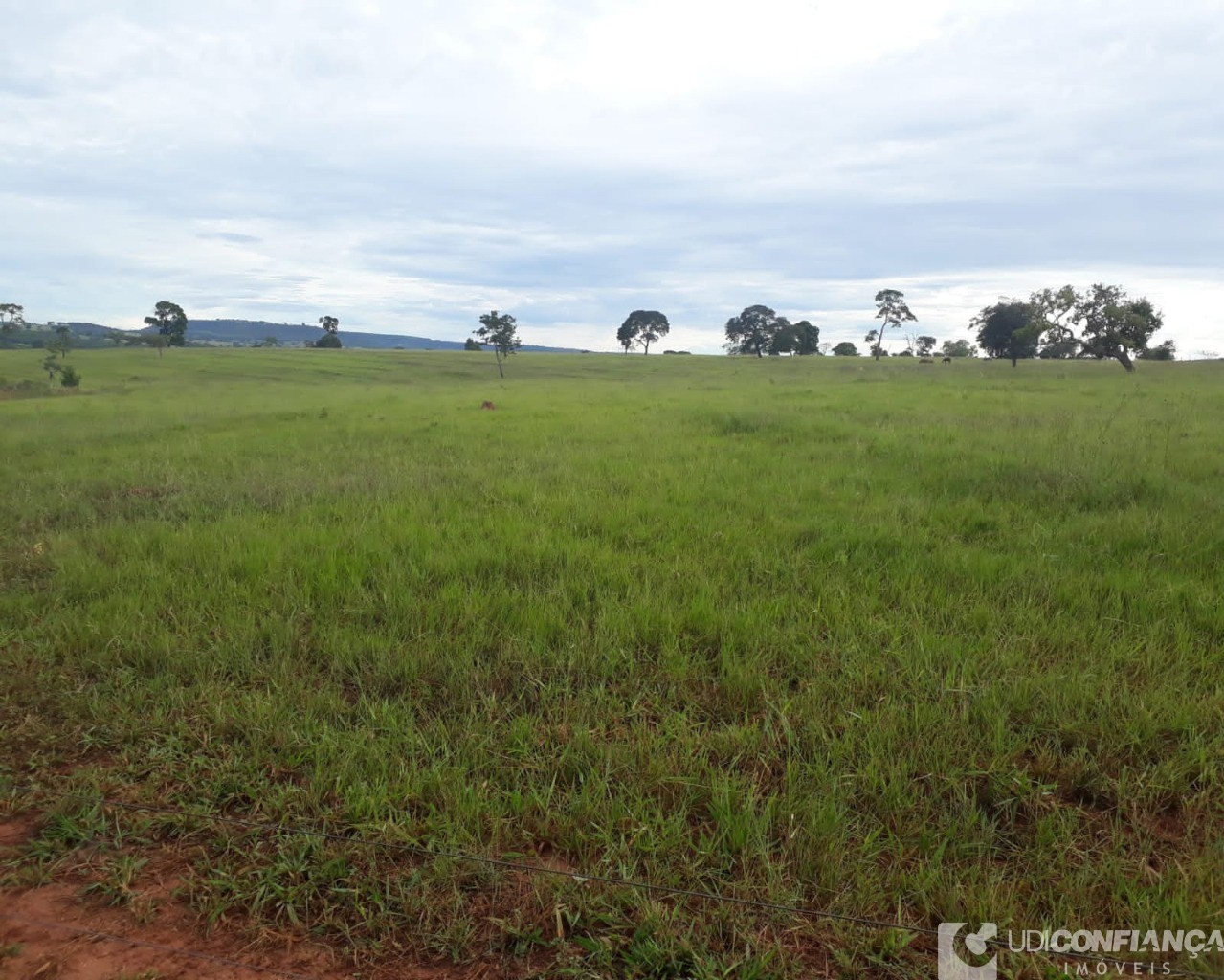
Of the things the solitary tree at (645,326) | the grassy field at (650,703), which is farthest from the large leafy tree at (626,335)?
the grassy field at (650,703)

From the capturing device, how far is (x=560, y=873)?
7.56ft

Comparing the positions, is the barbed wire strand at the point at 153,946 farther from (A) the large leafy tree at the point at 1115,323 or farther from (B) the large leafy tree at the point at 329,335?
(B) the large leafy tree at the point at 329,335

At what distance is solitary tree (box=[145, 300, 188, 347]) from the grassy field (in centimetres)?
7379

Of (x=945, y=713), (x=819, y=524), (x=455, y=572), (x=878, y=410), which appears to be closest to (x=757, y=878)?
(x=945, y=713)

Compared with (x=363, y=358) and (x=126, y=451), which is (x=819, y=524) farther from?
(x=363, y=358)

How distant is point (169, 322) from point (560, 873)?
269 feet

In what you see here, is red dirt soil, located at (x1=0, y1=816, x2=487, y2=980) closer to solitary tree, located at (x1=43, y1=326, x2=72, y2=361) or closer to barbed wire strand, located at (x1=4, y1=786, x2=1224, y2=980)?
barbed wire strand, located at (x1=4, y1=786, x2=1224, y2=980)

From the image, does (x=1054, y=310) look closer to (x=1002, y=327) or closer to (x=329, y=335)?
(x=1002, y=327)

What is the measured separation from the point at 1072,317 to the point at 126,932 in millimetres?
47865

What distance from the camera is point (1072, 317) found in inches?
1513

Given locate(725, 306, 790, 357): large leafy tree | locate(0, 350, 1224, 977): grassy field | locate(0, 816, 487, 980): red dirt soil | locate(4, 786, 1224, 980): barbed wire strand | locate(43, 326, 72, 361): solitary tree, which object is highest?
locate(725, 306, 790, 357): large leafy tree

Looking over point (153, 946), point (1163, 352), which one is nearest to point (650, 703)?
point (153, 946)

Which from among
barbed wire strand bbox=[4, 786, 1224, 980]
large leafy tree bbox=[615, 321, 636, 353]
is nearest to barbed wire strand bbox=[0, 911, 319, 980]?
barbed wire strand bbox=[4, 786, 1224, 980]

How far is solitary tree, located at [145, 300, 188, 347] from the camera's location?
219 ft
